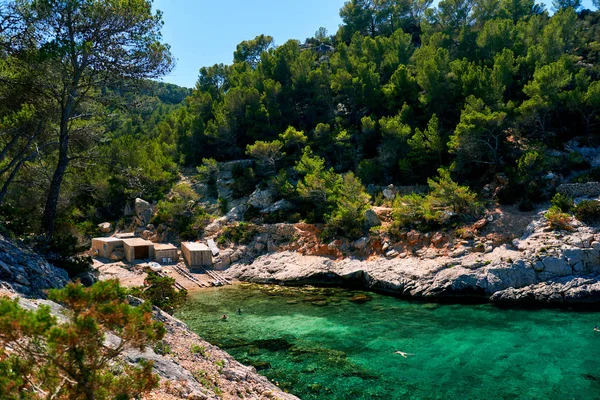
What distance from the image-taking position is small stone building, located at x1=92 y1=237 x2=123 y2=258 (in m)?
30.1

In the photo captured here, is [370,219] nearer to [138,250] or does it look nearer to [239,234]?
[239,234]

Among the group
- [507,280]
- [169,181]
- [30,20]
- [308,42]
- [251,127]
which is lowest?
[507,280]

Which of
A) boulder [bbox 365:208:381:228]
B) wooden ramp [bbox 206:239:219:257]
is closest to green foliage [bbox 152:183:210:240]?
wooden ramp [bbox 206:239:219:257]

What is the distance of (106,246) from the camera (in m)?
30.1

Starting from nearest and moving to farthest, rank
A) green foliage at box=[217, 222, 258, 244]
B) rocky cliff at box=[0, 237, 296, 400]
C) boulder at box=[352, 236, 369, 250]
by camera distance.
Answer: rocky cliff at box=[0, 237, 296, 400] → boulder at box=[352, 236, 369, 250] → green foliage at box=[217, 222, 258, 244]

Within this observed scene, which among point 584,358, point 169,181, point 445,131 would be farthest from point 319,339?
point 169,181

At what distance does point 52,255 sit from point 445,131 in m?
30.1

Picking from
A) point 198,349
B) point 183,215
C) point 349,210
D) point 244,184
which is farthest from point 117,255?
point 198,349

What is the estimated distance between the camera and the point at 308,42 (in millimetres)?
77125

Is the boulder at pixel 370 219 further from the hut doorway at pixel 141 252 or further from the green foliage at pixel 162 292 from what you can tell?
the hut doorway at pixel 141 252

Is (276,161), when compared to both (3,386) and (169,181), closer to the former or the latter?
(169,181)

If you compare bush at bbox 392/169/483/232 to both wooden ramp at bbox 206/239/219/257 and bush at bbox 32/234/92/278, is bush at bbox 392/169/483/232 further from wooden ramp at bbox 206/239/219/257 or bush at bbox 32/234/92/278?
bush at bbox 32/234/92/278

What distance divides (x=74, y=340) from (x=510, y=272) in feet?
71.6

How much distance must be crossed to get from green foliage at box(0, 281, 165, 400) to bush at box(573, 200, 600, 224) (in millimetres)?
24502
